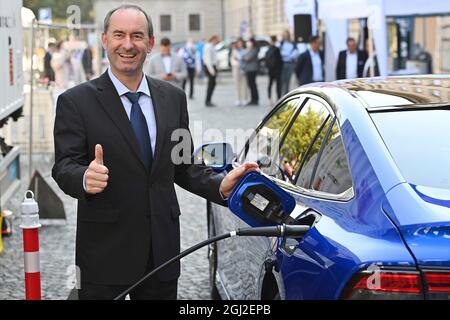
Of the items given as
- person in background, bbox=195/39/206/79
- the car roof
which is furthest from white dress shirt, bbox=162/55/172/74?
person in background, bbox=195/39/206/79

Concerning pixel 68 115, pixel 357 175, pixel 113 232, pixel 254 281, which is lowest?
pixel 254 281

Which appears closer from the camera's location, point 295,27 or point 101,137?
point 101,137

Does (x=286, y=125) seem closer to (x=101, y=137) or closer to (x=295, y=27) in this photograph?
(x=101, y=137)

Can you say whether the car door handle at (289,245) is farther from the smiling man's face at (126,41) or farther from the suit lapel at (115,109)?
the smiling man's face at (126,41)

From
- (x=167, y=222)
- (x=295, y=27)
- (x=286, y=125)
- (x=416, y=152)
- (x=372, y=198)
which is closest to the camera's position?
(x=372, y=198)

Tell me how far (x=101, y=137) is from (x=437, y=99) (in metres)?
1.38

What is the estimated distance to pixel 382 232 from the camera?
3037 mm

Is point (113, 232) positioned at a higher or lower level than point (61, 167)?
lower

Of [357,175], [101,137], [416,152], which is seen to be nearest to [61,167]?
[101,137]

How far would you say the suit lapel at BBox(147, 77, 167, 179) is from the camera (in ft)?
12.1

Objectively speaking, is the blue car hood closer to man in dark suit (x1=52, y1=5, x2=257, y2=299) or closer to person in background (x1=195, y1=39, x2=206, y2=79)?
man in dark suit (x1=52, y1=5, x2=257, y2=299)

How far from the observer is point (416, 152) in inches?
138

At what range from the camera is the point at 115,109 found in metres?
3.68
